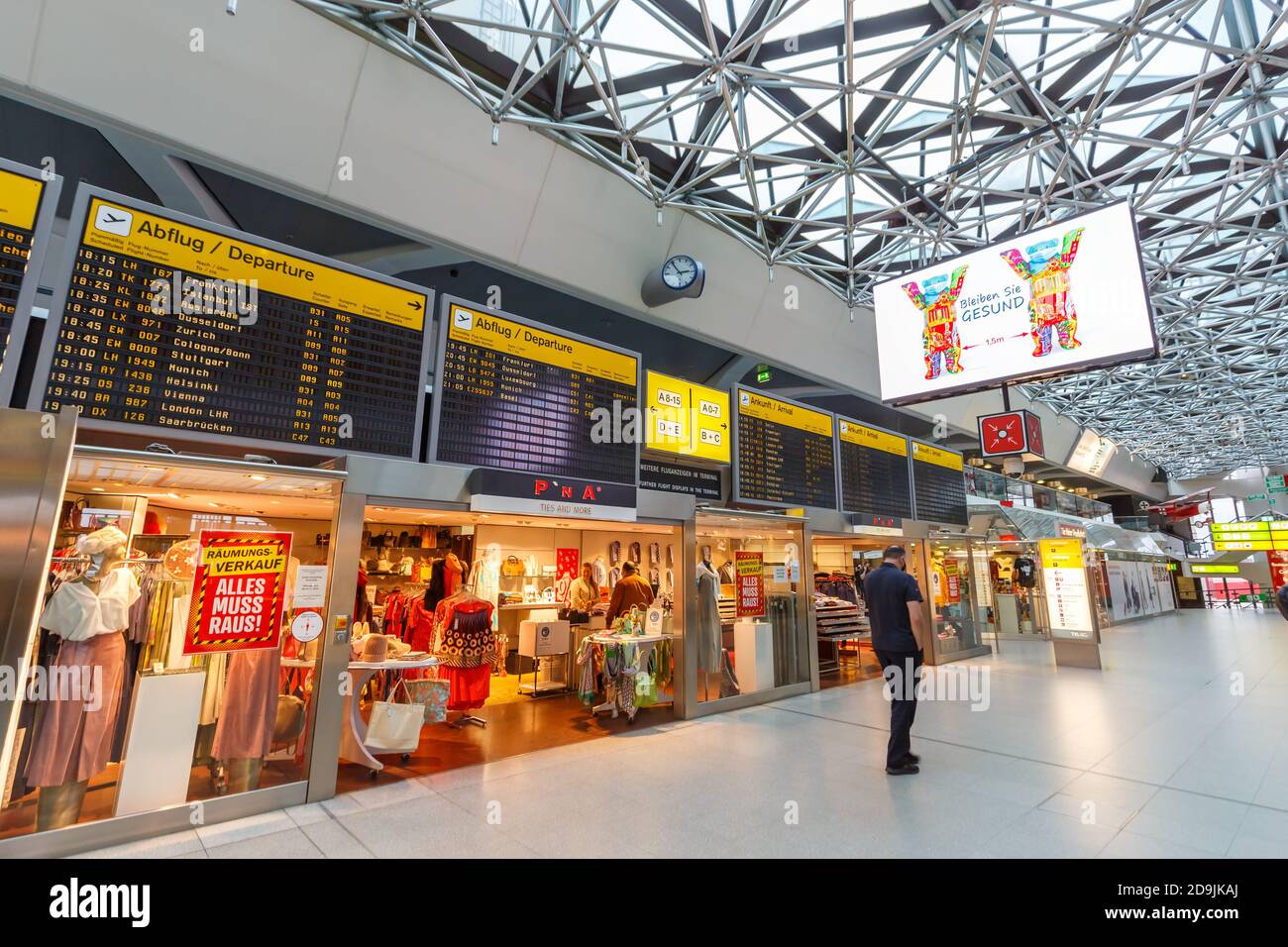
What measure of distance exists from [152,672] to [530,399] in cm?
362

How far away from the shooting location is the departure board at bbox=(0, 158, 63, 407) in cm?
330

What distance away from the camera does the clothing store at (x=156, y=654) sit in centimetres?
321

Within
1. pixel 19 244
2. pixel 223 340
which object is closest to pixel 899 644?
pixel 223 340

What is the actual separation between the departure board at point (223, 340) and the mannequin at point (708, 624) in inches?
150

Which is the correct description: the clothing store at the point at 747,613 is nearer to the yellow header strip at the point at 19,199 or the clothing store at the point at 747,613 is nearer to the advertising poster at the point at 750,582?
the advertising poster at the point at 750,582

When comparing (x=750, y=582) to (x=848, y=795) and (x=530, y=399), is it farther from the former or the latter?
(x=530, y=399)

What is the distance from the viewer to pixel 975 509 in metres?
13.1

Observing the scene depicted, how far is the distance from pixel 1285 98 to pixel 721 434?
31.7ft

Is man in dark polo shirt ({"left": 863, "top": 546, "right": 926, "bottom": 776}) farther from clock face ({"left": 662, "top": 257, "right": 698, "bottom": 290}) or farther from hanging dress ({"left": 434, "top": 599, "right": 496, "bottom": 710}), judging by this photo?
clock face ({"left": 662, "top": 257, "right": 698, "bottom": 290})

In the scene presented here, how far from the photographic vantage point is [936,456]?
11.7 meters

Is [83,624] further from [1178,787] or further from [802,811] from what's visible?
[1178,787]

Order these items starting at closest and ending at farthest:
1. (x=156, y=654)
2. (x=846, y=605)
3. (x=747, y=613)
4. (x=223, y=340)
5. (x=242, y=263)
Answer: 1. (x=156, y=654)
2. (x=223, y=340)
3. (x=242, y=263)
4. (x=747, y=613)
5. (x=846, y=605)
